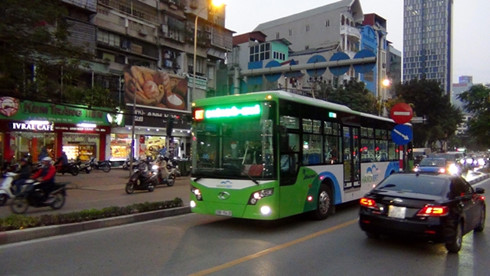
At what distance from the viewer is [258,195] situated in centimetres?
808

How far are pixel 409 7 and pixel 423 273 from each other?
16554cm

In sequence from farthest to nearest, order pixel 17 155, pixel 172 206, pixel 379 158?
pixel 17 155 < pixel 379 158 < pixel 172 206

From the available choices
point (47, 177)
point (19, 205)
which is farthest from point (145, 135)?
point (19, 205)

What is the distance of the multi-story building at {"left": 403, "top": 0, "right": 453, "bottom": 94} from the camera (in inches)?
5536

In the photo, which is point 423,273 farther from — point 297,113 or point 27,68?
point 27,68

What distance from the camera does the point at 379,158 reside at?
13.4m

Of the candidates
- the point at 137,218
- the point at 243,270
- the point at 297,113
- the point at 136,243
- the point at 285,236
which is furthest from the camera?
the point at 137,218

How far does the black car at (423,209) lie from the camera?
21.4 ft

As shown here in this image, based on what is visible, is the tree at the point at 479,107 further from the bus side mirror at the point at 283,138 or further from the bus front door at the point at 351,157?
the bus side mirror at the point at 283,138

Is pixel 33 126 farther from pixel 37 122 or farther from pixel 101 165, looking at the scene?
pixel 101 165

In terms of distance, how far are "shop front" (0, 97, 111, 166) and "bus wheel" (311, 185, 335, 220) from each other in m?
16.3

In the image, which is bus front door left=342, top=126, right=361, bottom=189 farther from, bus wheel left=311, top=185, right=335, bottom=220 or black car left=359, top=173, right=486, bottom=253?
black car left=359, top=173, right=486, bottom=253

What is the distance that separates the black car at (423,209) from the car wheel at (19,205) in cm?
865

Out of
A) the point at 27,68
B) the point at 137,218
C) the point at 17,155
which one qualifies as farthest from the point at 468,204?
the point at 17,155
